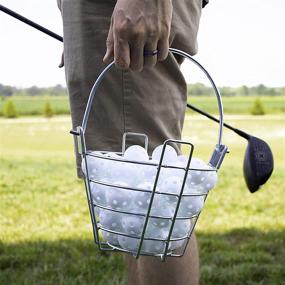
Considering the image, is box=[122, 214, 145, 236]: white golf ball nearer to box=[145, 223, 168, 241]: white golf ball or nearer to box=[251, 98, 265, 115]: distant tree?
box=[145, 223, 168, 241]: white golf ball

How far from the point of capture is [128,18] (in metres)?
1.22

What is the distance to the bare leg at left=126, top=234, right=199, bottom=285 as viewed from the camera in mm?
1538

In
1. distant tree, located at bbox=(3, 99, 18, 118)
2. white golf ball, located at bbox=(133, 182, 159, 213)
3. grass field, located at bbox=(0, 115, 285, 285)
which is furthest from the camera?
distant tree, located at bbox=(3, 99, 18, 118)

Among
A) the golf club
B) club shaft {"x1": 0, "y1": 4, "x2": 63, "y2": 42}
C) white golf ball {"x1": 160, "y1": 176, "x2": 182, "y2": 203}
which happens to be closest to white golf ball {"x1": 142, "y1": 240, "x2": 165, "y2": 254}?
white golf ball {"x1": 160, "y1": 176, "x2": 182, "y2": 203}

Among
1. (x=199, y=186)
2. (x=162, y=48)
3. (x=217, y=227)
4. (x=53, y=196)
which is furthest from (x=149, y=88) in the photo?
(x=53, y=196)

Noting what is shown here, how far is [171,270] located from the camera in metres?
1.54

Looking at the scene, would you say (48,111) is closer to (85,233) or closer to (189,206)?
(85,233)

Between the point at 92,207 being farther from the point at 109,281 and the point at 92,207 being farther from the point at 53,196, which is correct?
the point at 53,196

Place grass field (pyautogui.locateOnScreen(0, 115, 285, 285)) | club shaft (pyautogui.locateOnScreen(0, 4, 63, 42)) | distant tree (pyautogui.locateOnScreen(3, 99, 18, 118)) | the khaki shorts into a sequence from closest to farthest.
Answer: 1. the khaki shorts
2. club shaft (pyautogui.locateOnScreen(0, 4, 63, 42))
3. grass field (pyautogui.locateOnScreen(0, 115, 285, 285))
4. distant tree (pyautogui.locateOnScreen(3, 99, 18, 118))

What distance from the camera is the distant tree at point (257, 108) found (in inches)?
475

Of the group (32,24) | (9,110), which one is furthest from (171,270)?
(9,110)

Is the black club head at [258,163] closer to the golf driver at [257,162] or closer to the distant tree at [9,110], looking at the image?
the golf driver at [257,162]

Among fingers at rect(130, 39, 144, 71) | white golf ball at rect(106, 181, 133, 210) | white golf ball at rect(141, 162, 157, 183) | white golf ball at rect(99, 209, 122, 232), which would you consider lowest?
white golf ball at rect(99, 209, 122, 232)

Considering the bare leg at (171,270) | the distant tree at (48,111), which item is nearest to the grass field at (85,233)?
the bare leg at (171,270)
